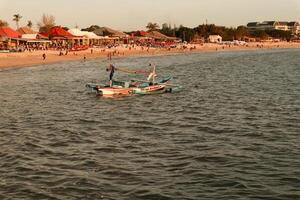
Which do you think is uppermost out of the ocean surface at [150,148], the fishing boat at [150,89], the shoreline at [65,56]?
the shoreline at [65,56]

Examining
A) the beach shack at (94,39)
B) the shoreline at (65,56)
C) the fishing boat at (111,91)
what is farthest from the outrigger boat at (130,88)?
the beach shack at (94,39)

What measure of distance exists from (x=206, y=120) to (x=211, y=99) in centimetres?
885

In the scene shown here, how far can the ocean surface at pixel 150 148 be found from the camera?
42.1 ft

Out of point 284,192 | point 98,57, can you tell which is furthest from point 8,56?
point 284,192

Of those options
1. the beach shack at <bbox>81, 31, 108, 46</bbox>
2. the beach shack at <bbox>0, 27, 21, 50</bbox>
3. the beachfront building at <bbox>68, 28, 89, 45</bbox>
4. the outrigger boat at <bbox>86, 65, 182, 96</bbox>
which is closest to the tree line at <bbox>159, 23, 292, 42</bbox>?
the beach shack at <bbox>81, 31, 108, 46</bbox>

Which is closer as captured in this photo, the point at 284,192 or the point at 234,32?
the point at 284,192

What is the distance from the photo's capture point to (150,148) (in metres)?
17.2

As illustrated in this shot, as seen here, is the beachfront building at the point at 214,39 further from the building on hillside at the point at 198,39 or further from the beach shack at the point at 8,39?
the beach shack at the point at 8,39

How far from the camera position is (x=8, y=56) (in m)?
72.8

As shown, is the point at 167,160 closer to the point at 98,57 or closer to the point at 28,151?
the point at 28,151

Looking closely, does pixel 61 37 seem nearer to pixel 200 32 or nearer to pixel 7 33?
pixel 7 33

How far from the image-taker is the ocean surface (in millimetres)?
12836

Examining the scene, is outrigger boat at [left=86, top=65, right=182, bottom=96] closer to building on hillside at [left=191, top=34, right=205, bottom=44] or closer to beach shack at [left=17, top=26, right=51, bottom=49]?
beach shack at [left=17, top=26, right=51, bottom=49]

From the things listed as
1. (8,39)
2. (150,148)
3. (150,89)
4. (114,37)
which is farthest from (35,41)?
(150,148)
